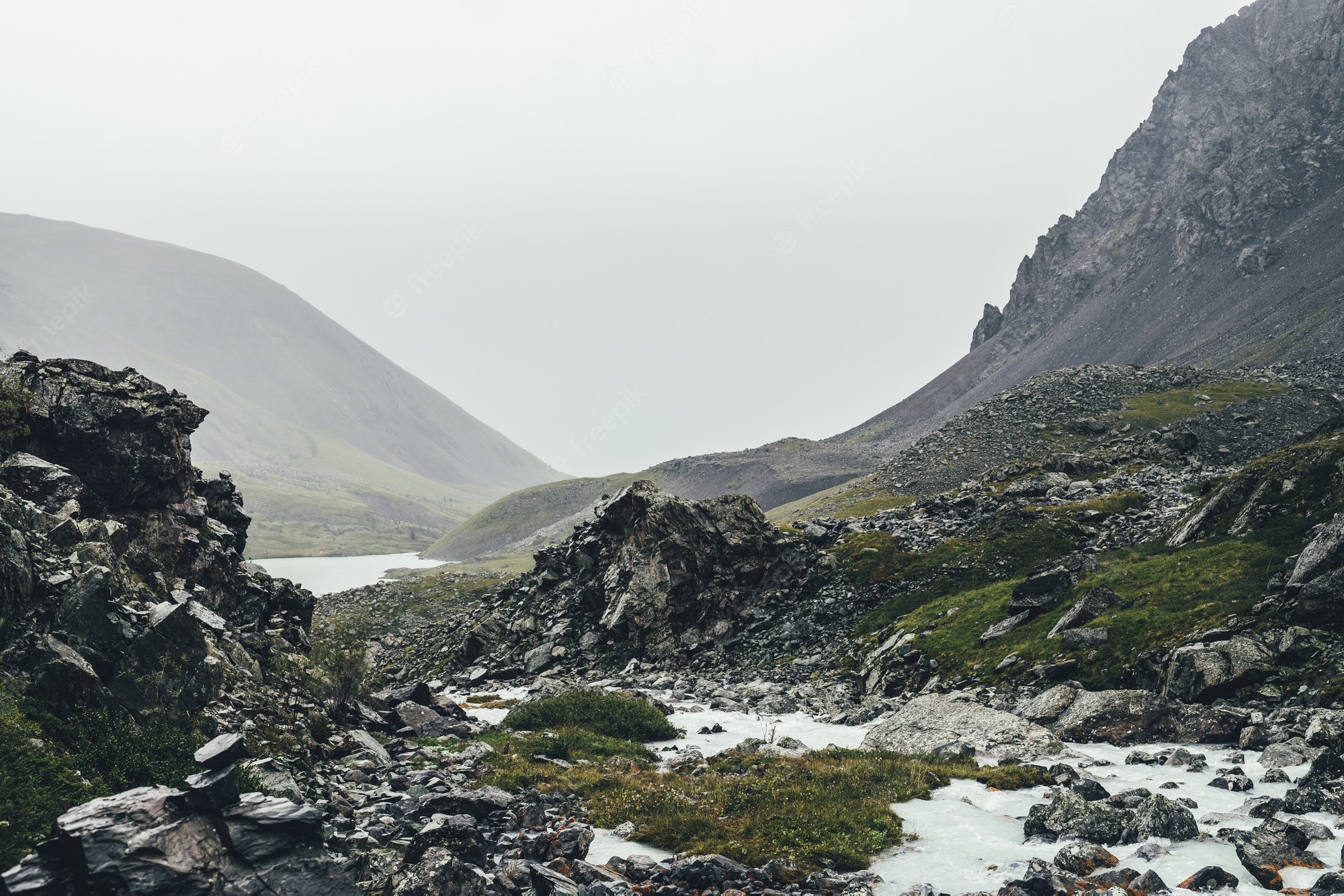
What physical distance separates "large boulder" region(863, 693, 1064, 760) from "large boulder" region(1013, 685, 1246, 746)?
1.14 m

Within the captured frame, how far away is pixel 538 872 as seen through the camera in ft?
43.8

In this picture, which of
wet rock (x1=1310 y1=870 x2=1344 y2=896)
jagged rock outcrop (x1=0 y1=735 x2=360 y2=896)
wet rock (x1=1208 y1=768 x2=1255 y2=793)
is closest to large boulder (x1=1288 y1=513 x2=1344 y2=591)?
wet rock (x1=1208 y1=768 x2=1255 y2=793)

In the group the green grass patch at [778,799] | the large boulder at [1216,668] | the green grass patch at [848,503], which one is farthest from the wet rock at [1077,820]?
the green grass patch at [848,503]

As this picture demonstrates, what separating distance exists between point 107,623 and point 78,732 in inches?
147

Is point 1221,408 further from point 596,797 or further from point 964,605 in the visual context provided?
point 596,797

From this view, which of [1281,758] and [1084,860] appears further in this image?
[1281,758]

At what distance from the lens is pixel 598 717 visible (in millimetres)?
31500

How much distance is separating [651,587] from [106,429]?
34.1 metres

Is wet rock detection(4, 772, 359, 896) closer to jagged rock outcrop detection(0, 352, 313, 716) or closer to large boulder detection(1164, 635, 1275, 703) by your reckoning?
Result: jagged rock outcrop detection(0, 352, 313, 716)

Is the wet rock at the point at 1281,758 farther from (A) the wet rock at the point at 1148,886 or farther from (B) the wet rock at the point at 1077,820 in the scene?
(A) the wet rock at the point at 1148,886

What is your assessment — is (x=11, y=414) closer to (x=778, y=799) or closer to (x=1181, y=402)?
(x=778, y=799)

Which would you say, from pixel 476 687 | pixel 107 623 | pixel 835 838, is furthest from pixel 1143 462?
pixel 107 623

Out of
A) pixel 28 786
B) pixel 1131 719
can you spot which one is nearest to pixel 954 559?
pixel 1131 719

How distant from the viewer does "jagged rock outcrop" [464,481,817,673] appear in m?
50.9
